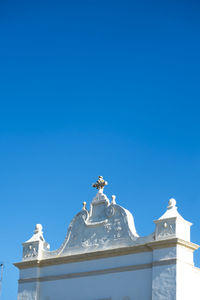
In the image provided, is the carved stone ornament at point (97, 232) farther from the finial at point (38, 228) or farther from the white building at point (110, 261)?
the finial at point (38, 228)

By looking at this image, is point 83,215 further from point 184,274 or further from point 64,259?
point 184,274

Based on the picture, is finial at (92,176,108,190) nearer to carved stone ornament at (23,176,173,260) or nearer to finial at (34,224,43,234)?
carved stone ornament at (23,176,173,260)

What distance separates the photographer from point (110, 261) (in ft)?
70.1

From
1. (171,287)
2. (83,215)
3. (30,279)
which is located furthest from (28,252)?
(171,287)

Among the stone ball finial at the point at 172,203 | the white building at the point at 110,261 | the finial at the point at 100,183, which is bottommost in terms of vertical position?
the white building at the point at 110,261

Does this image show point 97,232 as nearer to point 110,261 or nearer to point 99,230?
point 99,230

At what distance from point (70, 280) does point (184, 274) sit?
4409 millimetres

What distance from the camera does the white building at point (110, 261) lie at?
65.1ft

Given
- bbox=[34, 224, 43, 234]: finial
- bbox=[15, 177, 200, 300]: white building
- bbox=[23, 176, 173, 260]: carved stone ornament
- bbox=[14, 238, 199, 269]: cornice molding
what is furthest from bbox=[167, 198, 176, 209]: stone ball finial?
bbox=[34, 224, 43, 234]: finial

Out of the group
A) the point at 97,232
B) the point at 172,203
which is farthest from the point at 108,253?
the point at 172,203

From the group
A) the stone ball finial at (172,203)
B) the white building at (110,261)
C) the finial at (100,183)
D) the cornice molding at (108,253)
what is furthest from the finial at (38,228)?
the stone ball finial at (172,203)

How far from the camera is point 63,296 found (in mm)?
22406

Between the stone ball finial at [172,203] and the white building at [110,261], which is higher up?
the stone ball finial at [172,203]

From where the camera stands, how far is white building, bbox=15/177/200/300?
65.1ft
